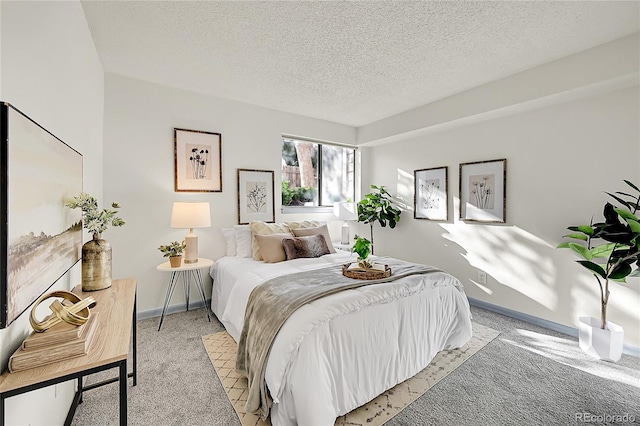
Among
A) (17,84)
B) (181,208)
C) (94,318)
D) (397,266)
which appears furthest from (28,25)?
(397,266)

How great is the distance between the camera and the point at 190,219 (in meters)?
2.98

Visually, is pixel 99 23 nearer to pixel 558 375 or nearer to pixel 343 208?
pixel 343 208

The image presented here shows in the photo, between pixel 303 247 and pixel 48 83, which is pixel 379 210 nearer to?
pixel 303 247

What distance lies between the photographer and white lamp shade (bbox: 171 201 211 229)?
296cm

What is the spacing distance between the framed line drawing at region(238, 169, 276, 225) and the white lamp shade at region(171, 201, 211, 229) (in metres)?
0.72

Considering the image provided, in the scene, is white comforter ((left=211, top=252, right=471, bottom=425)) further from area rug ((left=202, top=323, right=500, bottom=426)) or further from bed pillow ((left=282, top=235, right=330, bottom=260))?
bed pillow ((left=282, top=235, right=330, bottom=260))

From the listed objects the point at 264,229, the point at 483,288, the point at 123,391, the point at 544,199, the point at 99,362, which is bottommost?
the point at 483,288

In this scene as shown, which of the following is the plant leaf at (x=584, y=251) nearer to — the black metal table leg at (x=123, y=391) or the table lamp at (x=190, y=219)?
the black metal table leg at (x=123, y=391)

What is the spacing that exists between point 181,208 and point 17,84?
2035 millimetres

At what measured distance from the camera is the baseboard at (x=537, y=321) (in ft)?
8.13

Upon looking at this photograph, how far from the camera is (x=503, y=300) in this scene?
3.35 m

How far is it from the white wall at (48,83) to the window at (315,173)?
2.50 metres

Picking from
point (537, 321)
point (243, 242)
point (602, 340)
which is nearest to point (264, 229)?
point (243, 242)

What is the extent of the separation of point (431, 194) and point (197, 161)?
3235 mm
